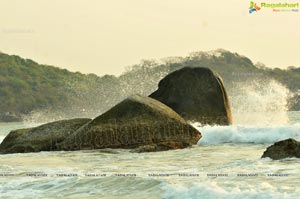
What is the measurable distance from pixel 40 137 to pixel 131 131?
3155 millimetres

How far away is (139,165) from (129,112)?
602 cm

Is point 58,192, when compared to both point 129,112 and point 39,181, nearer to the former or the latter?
point 39,181

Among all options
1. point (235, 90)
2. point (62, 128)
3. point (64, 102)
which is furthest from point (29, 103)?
point (62, 128)

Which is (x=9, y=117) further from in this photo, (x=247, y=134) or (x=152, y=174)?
(x=152, y=174)

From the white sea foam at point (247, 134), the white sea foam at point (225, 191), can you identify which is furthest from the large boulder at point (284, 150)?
the white sea foam at point (247, 134)

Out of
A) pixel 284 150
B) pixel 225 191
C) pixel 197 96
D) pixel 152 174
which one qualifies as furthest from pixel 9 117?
pixel 225 191

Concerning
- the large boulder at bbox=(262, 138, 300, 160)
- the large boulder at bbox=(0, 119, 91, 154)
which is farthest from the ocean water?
the large boulder at bbox=(0, 119, 91, 154)

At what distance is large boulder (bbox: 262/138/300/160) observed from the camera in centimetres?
1395

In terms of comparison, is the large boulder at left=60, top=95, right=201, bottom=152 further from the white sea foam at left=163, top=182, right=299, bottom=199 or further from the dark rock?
the dark rock

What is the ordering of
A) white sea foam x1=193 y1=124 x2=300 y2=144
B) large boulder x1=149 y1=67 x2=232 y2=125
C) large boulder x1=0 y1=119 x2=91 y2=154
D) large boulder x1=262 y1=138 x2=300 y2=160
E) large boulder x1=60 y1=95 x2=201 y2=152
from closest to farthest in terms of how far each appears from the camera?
large boulder x1=262 y1=138 x2=300 y2=160
large boulder x1=60 y1=95 x2=201 y2=152
large boulder x1=0 y1=119 x2=91 y2=154
white sea foam x1=193 y1=124 x2=300 y2=144
large boulder x1=149 y1=67 x2=232 y2=125

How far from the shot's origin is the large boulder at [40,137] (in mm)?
20531

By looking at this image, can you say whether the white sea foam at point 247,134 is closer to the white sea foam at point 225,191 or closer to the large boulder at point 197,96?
the large boulder at point 197,96

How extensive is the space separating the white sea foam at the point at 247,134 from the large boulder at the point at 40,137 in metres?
4.30

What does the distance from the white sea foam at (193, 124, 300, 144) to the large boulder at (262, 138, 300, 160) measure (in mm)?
6696
